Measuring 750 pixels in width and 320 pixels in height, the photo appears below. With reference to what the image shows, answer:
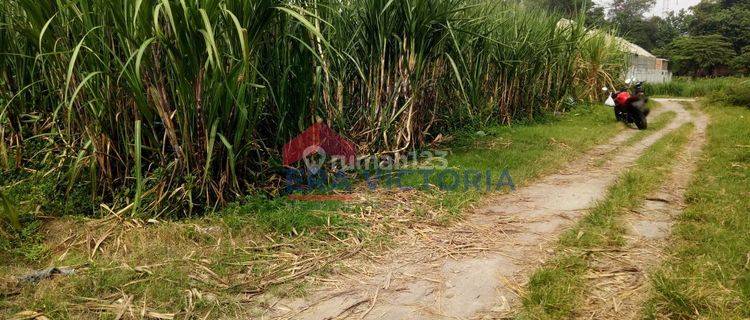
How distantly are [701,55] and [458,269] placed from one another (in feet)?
101

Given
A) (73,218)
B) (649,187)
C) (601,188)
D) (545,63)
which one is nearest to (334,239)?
(73,218)

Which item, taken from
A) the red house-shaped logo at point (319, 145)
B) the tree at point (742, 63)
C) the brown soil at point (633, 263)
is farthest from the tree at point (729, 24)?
the red house-shaped logo at point (319, 145)

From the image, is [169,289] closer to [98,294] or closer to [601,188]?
[98,294]

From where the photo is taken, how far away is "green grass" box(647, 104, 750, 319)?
1673mm

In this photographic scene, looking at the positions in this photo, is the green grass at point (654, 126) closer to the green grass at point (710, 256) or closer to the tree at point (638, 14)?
the green grass at point (710, 256)

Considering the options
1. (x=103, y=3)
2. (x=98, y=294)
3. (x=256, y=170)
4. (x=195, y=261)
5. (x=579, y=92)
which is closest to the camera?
(x=98, y=294)

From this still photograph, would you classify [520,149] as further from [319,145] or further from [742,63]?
[742,63]

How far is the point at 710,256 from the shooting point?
2.12m

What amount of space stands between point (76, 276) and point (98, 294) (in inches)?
6.1

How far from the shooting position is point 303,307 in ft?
5.93

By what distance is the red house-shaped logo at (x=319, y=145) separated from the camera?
319 centimetres

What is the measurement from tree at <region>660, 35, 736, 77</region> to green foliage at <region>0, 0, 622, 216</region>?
92.4 ft

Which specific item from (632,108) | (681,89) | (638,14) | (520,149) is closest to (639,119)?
(632,108)

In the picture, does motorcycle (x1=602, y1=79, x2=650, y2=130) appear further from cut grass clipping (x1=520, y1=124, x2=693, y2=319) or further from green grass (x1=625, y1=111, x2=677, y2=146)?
cut grass clipping (x1=520, y1=124, x2=693, y2=319)
